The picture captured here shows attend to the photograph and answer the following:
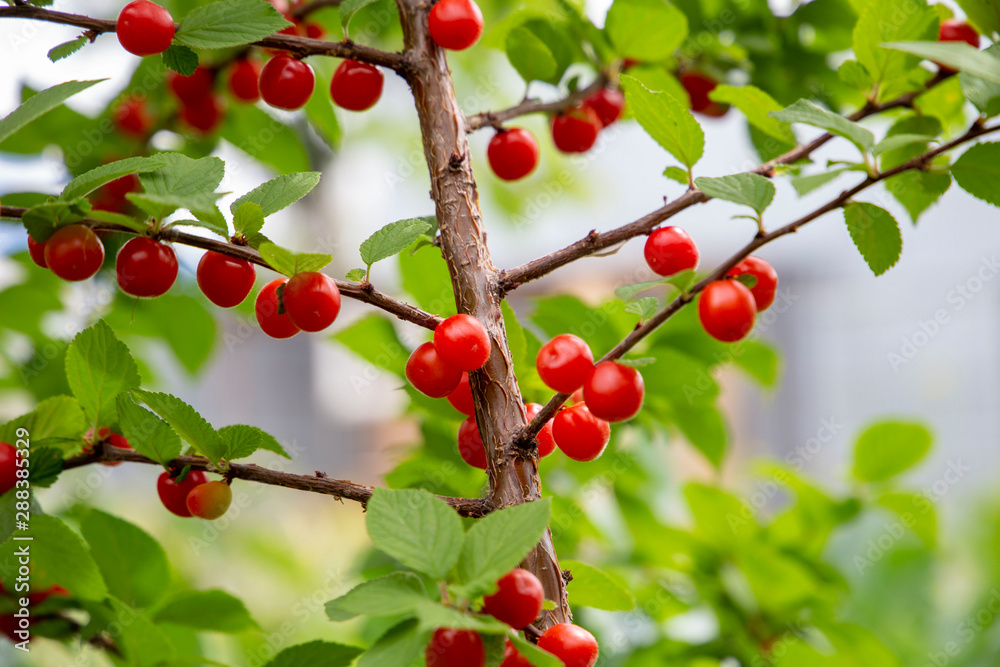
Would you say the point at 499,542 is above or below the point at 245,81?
below

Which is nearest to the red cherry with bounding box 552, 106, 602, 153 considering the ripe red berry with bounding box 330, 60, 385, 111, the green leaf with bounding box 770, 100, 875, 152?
the ripe red berry with bounding box 330, 60, 385, 111

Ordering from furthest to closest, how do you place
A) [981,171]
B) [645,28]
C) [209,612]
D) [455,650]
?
[645,28], [209,612], [981,171], [455,650]

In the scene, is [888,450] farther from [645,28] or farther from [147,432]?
[147,432]

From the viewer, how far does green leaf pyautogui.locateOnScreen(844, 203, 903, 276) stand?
42cm

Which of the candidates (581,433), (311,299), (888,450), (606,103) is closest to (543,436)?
(581,433)

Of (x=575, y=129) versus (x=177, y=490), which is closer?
(x=177, y=490)

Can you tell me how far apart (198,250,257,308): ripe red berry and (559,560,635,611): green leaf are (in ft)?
0.72

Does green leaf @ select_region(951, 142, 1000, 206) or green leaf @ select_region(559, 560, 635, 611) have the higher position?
green leaf @ select_region(951, 142, 1000, 206)

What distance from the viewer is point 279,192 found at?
378 millimetres

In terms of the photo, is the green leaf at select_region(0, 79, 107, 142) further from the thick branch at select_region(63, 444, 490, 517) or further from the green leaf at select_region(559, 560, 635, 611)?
the green leaf at select_region(559, 560, 635, 611)

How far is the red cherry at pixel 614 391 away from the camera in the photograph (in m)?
0.36

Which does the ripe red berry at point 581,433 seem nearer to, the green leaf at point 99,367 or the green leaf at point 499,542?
the green leaf at point 499,542

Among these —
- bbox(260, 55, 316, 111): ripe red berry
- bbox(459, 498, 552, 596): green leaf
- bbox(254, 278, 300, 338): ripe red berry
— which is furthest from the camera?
bbox(260, 55, 316, 111): ripe red berry

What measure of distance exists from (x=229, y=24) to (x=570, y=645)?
341mm
